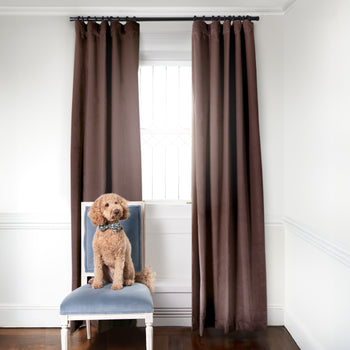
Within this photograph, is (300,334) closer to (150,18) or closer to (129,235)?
(129,235)

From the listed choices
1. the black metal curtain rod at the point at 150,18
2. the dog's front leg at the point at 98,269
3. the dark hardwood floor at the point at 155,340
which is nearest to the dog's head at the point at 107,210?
the dog's front leg at the point at 98,269

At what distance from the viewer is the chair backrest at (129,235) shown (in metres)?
2.55

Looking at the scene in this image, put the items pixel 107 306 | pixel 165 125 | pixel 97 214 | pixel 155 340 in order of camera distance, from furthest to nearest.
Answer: pixel 165 125 → pixel 155 340 → pixel 97 214 → pixel 107 306

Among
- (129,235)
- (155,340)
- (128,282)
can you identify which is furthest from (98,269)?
(155,340)

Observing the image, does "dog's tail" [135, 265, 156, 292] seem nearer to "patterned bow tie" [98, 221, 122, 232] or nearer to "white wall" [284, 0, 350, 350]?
"patterned bow tie" [98, 221, 122, 232]

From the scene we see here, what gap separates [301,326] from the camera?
256 cm

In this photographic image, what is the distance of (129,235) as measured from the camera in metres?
2.57

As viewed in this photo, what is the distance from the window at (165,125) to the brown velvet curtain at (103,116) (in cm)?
31

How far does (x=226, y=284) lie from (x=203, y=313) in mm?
271

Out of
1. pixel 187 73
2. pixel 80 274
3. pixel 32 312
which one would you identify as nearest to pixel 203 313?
pixel 80 274

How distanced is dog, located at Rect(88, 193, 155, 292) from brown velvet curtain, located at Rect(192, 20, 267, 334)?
642mm

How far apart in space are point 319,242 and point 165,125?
5.03 ft

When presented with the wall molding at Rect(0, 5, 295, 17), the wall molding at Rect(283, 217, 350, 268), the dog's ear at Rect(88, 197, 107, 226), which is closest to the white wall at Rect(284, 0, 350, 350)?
the wall molding at Rect(283, 217, 350, 268)

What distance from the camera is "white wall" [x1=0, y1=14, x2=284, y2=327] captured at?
2.84 meters
